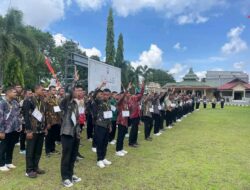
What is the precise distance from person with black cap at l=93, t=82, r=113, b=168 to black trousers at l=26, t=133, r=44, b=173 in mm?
1343

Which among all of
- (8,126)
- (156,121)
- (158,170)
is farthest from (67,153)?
(156,121)

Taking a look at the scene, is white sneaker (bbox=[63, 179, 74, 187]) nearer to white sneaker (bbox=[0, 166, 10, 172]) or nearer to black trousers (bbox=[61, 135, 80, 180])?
black trousers (bbox=[61, 135, 80, 180])

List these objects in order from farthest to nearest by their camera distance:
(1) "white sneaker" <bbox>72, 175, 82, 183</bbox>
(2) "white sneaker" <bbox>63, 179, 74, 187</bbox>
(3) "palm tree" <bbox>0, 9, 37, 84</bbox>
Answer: (3) "palm tree" <bbox>0, 9, 37, 84</bbox> < (1) "white sneaker" <bbox>72, 175, 82, 183</bbox> < (2) "white sneaker" <bbox>63, 179, 74, 187</bbox>

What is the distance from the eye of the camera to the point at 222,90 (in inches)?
2256

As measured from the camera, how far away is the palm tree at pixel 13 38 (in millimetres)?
17906

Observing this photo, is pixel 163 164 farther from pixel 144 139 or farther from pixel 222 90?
pixel 222 90

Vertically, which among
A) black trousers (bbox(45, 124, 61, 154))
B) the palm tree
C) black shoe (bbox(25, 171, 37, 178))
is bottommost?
→ black shoe (bbox(25, 171, 37, 178))

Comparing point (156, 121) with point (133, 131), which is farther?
point (156, 121)

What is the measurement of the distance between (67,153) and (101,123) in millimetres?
1462

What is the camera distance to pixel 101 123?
645cm

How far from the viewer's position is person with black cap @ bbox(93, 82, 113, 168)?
6461mm

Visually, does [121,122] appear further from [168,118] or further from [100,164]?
[168,118]

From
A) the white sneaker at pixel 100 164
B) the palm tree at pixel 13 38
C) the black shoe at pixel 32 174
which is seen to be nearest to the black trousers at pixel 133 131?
the white sneaker at pixel 100 164

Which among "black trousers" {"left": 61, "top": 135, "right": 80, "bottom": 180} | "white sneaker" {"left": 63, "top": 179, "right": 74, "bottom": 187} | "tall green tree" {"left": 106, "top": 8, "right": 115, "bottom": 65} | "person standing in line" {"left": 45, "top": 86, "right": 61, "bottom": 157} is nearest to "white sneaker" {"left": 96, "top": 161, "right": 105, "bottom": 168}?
"black trousers" {"left": 61, "top": 135, "right": 80, "bottom": 180}
